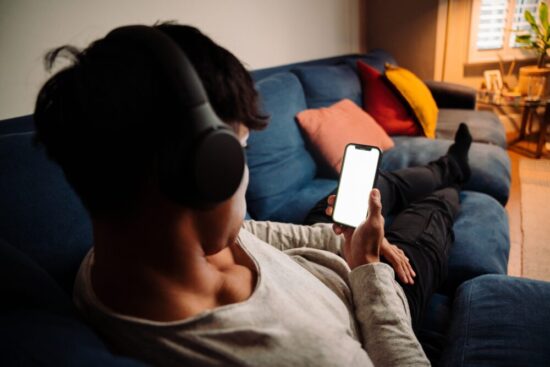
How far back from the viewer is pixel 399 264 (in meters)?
0.91

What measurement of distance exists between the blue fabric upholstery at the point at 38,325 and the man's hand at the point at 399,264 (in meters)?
0.67

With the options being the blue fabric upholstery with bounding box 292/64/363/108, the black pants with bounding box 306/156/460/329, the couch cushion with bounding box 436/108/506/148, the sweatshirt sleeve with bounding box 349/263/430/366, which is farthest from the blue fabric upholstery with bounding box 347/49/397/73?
the sweatshirt sleeve with bounding box 349/263/430/366

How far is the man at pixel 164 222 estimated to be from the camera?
385 mm

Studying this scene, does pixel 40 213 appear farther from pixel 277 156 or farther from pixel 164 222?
pixel 277 156

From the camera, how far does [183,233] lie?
471 millimetres

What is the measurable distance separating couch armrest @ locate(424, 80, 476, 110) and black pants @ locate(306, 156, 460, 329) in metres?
1.40

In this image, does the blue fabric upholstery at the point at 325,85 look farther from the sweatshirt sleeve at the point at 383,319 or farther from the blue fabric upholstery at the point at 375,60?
the sweatshirt sleeve at the point at 383,319

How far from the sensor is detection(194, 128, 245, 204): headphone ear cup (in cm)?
37

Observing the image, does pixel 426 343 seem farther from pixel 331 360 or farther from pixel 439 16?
pixel 439 16

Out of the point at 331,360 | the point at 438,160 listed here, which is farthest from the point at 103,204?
the point at 438,160

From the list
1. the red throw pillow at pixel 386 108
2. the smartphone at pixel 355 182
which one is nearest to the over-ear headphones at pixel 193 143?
the smartphone at pixel 355 182

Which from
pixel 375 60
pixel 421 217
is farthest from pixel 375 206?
pixel 375 60

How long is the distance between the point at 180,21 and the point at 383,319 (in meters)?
1.38

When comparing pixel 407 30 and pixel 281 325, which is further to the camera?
pixel 407 30
